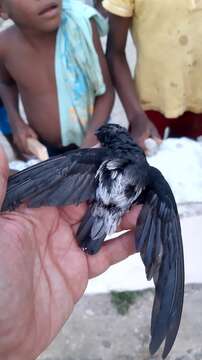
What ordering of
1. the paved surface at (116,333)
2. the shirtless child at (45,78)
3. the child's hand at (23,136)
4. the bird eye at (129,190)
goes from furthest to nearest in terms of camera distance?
the child's hand at (23,136) < the shirtless child at (45,78) < the paved surface at (116,333) < the bird eye at (129,190)

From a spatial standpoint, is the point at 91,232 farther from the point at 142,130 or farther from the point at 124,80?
the point at 124,80

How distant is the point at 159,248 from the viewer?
1267 mm

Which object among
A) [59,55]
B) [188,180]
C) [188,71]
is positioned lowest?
[188,180]

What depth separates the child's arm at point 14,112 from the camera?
2.22 metres

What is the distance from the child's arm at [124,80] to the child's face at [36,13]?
21 centimetres

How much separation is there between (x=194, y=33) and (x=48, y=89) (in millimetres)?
566

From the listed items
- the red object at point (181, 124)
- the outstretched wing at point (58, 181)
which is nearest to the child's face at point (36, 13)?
the red object at point (181, 124)

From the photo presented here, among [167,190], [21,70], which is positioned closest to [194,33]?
[21,70]

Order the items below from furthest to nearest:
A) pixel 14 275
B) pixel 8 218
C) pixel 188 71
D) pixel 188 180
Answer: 1. pixel 188 71
2. pixel 188 180
3. pixel 8 218
4. pixel 14 275

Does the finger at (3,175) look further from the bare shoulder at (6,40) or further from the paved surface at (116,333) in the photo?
the bare shoulder at (6,40)

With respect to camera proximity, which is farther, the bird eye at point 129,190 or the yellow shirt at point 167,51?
the yellow shirt at point 167,51

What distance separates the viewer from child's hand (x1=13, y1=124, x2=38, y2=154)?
Result: 221 centimetres

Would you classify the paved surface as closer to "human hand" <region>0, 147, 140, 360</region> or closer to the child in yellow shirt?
"human hand" <region>0, 147, 140, 360</region>

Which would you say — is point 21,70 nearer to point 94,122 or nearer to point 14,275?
point 94,122
